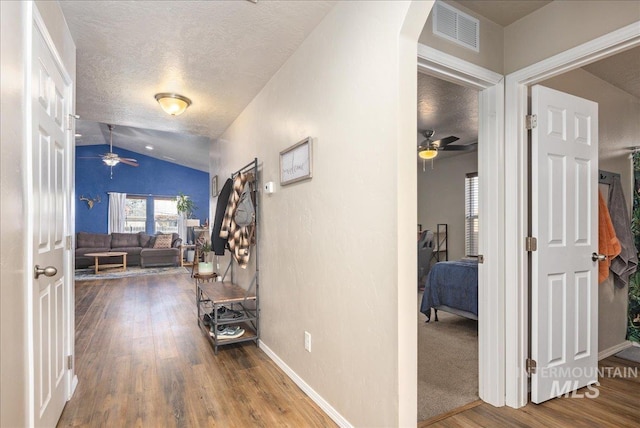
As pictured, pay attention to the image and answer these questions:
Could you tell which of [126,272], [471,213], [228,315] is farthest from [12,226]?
[126,272]

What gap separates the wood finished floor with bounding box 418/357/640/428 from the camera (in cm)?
189

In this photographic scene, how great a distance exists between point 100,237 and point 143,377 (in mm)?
7912

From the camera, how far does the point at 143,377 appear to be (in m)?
2.46

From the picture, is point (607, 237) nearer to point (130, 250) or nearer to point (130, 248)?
point (130, 250)

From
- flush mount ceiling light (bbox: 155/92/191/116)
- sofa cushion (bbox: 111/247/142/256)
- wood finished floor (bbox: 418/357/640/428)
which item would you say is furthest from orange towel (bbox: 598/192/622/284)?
sofa cushion (bbox: 111/247/142/256)

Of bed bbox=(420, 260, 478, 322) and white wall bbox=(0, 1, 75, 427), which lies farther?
bed bbox=(420, 260, 478, 322)

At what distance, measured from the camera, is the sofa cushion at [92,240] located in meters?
8.62

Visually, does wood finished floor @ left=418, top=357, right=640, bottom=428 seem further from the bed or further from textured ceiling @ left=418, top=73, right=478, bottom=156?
textured ceiling @ left=418, top=73, right=478, bottom=156

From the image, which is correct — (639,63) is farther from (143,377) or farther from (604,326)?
(143,377)

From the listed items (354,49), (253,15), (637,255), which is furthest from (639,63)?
(253,15)

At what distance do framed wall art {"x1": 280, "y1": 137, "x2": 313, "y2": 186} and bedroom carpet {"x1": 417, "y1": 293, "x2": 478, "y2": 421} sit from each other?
1.70 metres

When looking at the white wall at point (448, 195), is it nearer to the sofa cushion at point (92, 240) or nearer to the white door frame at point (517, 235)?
the white door frame at point (517, 235)

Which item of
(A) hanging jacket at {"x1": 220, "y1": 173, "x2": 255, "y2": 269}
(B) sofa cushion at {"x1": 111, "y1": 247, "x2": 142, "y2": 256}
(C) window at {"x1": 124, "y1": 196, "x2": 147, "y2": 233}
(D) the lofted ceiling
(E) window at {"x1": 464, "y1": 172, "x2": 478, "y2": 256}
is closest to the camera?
(D) the lofted ceiling

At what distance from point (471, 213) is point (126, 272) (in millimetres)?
7705
